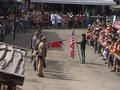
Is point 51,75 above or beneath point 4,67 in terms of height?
beneath

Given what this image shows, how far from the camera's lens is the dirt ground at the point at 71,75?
14445 millimetres

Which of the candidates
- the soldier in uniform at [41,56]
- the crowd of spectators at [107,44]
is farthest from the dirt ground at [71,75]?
the crowd of spectators at [107,44]

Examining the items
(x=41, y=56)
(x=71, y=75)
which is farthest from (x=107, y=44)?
(x=41, y=56)

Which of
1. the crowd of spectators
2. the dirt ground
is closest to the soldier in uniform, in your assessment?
the dirt ground

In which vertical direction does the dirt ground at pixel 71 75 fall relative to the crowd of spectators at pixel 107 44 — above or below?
below

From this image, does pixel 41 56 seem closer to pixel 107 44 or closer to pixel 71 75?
pixel 71 75

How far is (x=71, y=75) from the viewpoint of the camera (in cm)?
1662

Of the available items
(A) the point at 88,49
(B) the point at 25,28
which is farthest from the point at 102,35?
(B) the point at 25,28

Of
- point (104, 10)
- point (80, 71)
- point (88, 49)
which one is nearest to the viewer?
point (80, 71)

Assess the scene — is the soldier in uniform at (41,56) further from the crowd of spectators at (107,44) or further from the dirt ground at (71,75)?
the crowd of spectators at (107,44)

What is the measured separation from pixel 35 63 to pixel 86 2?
80.0 feet

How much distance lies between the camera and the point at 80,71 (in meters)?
17.7

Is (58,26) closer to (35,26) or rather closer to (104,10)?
(35,26)

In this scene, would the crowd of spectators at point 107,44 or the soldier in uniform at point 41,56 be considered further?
the crowd of spectators at point 107,44
